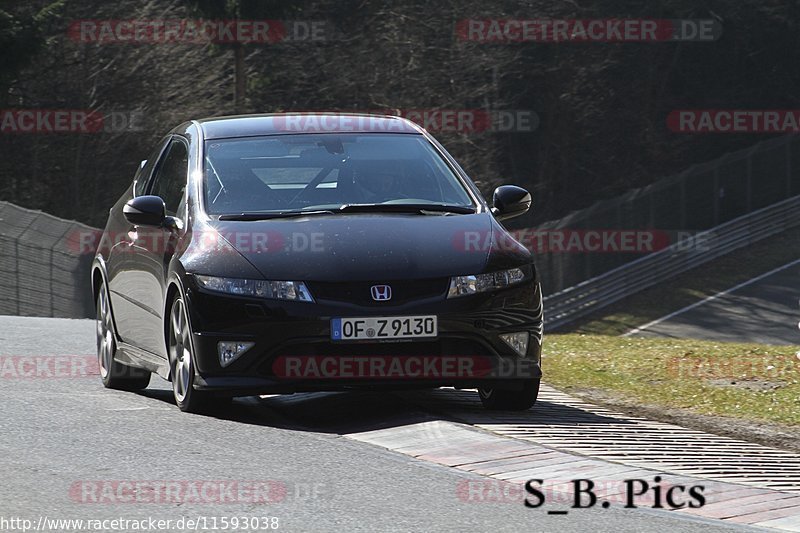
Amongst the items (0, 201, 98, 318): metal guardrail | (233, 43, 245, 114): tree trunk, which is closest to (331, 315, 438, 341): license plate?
(0, 201, 98, 318): metal guardrail

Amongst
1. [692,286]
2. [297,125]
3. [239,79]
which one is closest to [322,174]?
[297,125]

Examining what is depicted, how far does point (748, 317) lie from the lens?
41.5 metres

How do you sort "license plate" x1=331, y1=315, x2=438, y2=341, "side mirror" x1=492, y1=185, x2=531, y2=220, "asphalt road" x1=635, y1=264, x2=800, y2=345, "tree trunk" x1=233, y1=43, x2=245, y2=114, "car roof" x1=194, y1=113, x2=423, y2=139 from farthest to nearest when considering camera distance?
"tree trunk" x1=233, y1=43, x2=245, y2=114, "asphalt road" x1=635, y1=264, x2=800, y2=345, "car roof" x1=194, y1=113, x2=423, y2=139, "side mirror" x1=492, y1=185, x2=531, y2=220, "license plate" x1=331, y1=315, x2=438, y2=341

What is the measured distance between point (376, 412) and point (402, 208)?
47.5 inches

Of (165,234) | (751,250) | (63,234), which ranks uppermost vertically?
(165,234)

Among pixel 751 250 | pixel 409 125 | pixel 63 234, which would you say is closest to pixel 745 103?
pixel 751 250

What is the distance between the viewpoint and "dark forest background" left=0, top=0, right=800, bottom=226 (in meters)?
43.7

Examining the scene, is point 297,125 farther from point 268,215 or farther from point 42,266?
point 42,266

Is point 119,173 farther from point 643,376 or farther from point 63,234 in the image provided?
point 643,376

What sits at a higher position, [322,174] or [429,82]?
[429,82]

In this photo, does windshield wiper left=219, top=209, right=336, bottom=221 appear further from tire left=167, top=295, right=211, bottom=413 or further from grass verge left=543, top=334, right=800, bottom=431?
grass verge left=543, top=334, right=800, bottom=431

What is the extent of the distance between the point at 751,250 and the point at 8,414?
41.0 meters

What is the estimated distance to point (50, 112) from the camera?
4394 centimetres

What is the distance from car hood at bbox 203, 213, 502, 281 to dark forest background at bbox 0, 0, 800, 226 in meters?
31.7
